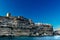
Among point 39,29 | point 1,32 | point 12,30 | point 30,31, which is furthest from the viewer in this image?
point 39,29

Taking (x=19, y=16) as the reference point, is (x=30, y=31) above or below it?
below

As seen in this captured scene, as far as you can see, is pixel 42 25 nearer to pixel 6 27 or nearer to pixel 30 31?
pixel 30 31

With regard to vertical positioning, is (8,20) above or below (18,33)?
above

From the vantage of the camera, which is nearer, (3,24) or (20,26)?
(3,24)

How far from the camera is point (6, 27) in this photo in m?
111

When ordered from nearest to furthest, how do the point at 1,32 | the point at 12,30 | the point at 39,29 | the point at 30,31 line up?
the point at 1,32, the point at 12,30, the point at 30,31, the point at 39,29

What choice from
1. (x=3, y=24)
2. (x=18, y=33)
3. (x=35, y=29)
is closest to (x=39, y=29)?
(x=35, y=29)

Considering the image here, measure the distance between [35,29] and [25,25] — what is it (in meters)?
10.1

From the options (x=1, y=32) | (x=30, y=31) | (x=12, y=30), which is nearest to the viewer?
(x=1, y=32)

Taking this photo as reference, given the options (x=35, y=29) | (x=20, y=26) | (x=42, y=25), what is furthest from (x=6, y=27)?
(x=42, y=25)

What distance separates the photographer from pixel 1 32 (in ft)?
346

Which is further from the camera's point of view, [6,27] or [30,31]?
[30,31]

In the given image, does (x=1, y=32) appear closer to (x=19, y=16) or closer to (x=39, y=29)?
(x=19, y=16)

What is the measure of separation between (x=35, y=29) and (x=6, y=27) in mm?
25626
